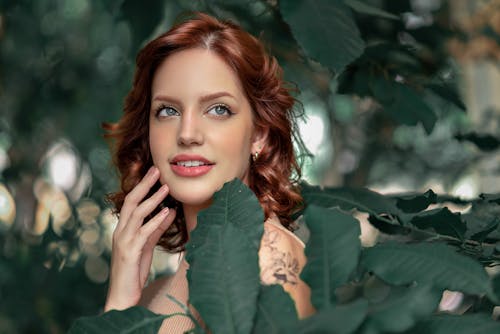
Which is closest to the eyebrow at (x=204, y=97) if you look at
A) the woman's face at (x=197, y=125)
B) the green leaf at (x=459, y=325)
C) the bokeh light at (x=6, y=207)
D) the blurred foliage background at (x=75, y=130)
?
the woman's face at (x=197, y=125)

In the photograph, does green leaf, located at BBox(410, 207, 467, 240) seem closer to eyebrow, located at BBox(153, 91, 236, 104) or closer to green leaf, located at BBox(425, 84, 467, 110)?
eyebrow, located at BBox(153, 91, 236, 104)

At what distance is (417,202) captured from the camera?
937 mm

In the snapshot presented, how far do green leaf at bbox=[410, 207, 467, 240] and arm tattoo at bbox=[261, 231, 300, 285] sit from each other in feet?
0.55

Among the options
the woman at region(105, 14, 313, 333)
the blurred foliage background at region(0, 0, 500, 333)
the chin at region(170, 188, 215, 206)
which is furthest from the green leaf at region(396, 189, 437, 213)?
the blurred foliage background at region(0, 0, 500, 333)

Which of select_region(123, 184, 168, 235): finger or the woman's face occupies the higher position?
the woman's face

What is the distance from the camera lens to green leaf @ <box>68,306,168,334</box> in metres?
0.66

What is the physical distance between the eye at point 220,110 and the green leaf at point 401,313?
50cm

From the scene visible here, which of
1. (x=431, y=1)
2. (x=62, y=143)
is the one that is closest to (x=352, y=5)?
(x=431, y=1)

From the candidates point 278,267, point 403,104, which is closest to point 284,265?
point 278,267

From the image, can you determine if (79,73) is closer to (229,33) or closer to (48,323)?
(48,323)

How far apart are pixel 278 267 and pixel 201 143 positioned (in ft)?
0.70

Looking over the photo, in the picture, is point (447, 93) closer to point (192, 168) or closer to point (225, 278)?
point (192, 168)

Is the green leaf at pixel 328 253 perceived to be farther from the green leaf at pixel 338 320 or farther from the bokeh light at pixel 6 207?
the bokeh light at pixel 6 207

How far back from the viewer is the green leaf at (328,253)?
0.62m
